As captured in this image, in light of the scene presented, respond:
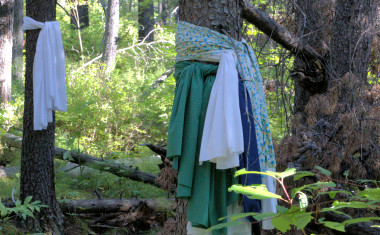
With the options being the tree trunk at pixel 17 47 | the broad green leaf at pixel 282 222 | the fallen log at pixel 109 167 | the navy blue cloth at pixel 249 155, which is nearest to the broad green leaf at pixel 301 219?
the broad green leaf at pixel 282 222

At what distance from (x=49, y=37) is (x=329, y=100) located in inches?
111

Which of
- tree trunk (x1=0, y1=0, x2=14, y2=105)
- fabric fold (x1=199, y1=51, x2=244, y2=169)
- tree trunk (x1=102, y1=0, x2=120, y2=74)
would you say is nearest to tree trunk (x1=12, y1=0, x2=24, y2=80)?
tree trunk (x1=102, y1=0, x2=120, y2=74)

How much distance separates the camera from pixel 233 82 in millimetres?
2373

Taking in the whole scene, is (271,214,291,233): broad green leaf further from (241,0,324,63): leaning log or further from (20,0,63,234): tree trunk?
(20,0,63,234): tree trunk

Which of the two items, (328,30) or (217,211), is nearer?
(217,211)

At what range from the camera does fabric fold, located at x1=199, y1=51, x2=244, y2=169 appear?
89.8 inches

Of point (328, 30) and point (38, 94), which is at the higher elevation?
point (328, 30)

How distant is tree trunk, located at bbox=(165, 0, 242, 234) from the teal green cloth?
35 centimetres

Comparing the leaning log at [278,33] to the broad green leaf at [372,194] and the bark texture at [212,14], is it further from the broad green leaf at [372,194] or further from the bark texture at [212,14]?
the broad green leaf at [372,194]

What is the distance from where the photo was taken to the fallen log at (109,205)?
4.64 m

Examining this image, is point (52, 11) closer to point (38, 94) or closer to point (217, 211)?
point (38, 94)

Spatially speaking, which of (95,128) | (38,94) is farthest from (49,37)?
(95,128)

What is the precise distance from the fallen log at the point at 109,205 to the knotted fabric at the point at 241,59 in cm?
257

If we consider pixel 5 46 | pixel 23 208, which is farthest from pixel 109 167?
pixel 5 46
